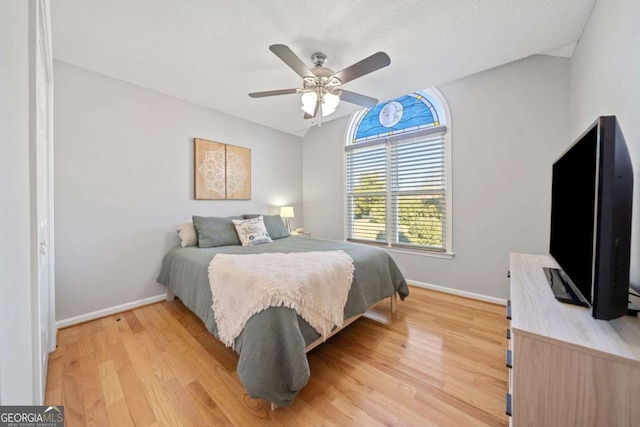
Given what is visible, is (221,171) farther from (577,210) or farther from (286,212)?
(577,210)

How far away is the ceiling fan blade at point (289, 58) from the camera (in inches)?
59.6

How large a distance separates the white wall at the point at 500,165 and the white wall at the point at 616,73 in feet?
1.17

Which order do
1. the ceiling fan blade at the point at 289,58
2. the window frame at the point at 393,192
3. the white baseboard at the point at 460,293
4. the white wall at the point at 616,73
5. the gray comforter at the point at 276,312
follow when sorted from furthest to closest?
the window frame at the point at 393,192, the white baseboard at the point at 460,293, the ceiling fan blade at the point at 289,58, the gray comforter at the point at 276,312, the white wall at the point at 616,73

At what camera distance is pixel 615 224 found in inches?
29.8

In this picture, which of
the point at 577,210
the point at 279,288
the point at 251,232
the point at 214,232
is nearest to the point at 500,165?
the point at 577,210

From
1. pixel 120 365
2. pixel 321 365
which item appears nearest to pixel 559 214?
pixel 321 365

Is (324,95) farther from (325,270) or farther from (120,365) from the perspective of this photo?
(120,365)

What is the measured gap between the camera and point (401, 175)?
3.20 meters

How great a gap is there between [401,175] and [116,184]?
3374mm

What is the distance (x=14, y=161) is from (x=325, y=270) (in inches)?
58.9

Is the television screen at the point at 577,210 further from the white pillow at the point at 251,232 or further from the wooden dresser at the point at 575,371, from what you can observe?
the white pillow at the point at 251,232

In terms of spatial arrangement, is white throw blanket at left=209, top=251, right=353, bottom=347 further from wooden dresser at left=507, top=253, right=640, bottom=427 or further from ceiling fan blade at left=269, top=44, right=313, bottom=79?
ceiling fan blade at left=269, top=44, right=313, bottom=79

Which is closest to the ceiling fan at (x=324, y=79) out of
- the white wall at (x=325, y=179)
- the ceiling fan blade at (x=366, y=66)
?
the ceiling fan blade at (x=366, y=66)

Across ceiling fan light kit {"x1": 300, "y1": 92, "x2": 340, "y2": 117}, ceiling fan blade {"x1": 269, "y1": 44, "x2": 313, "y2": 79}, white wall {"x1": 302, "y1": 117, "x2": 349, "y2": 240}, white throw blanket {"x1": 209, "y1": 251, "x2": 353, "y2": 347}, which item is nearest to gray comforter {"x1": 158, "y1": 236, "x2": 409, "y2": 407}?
white throw blanket {"x1": 209, "y1": 251, "x2": 353, "y2": 347}
